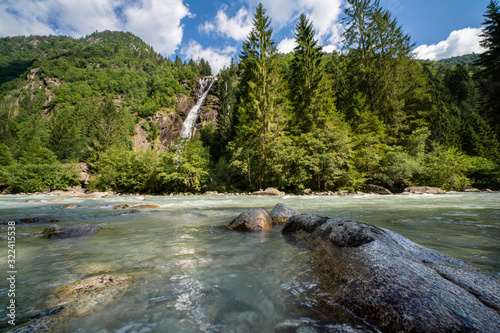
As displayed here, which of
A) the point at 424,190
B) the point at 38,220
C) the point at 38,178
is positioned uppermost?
the point at 38,178

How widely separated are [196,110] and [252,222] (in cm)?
5425

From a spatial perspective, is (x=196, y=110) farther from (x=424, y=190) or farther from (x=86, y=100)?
(x=424, y=190)

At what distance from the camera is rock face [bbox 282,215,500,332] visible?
1385 millimetres

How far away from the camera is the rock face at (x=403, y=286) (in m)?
1.38

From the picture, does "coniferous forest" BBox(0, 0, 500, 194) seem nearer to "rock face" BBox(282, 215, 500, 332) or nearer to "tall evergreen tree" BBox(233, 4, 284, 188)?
"tall evergreen tree" BBox(233, 4, 284, 188)

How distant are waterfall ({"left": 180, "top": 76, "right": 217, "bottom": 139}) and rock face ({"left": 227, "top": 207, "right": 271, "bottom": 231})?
36329 millimetres

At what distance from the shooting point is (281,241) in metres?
4.08

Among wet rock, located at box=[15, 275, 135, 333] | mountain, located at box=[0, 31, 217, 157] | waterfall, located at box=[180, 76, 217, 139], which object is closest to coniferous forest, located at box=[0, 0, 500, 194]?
wet rock, located at box=[15, 275, 135, 333]

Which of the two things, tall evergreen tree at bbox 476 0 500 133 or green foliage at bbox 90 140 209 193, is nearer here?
tall evergreen tree at bbox 476 0 500 133

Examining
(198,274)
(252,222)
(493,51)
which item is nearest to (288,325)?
(198,274)

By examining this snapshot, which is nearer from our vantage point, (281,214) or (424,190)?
(281,214)

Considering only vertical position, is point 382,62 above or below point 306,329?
above

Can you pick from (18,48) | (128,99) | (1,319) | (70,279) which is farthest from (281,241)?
(18,48)

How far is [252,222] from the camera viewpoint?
517 cm
